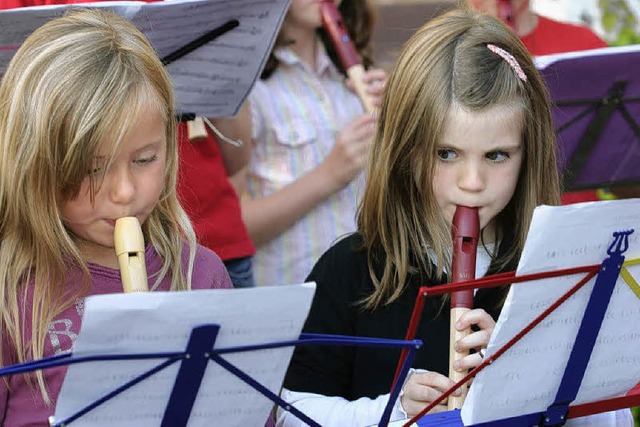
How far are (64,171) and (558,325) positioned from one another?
0.73 metres

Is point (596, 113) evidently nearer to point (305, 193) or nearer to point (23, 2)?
point (305, 193)

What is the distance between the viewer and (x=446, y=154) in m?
2.02

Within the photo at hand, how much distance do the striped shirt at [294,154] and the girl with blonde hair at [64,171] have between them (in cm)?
102

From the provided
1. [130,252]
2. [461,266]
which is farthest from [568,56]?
[130,252]

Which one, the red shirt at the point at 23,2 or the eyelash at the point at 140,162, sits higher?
the red shirt at the point at 23,2

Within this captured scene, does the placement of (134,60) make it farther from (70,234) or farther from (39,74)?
(70,234)

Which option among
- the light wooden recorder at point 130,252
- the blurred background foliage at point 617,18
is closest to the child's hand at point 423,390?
the light wooden recorder at point 130,252

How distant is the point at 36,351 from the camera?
1.74 meters

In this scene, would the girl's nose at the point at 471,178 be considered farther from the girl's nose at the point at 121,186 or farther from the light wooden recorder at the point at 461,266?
the girl's nose at the point at 121,186

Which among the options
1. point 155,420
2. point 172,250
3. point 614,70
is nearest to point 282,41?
point 614,70

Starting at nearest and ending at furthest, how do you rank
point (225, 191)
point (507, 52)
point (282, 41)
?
point (507, 52) < point (225, 191) < point (282, 41)

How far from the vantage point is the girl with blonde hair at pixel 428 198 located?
6.54ft

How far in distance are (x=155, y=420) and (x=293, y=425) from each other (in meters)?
0.55

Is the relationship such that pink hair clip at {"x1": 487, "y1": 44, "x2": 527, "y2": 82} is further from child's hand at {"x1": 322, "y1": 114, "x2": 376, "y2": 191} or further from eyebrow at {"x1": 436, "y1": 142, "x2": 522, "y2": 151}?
child's hand at {"x1": 322, "y1": 114, "x2": 376, "y2": 191}
